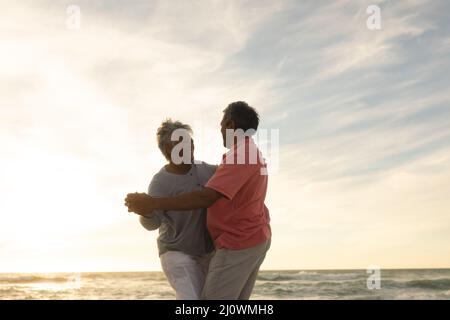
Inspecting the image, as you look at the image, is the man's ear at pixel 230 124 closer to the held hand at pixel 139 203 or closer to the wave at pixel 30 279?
the held hand at pixel 139 203

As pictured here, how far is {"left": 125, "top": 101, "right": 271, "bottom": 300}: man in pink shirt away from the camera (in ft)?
11.4

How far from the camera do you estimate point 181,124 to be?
398 cm

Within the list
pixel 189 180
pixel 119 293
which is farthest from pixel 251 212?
pixel 119 293

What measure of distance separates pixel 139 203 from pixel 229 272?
0.71 m

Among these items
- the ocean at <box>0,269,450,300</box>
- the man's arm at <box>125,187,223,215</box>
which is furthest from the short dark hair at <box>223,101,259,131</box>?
the ocean at <box>0,269,450,300</box>

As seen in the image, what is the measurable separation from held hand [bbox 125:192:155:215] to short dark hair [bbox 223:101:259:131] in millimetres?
735

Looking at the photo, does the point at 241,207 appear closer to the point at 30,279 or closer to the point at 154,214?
the point at 154,214

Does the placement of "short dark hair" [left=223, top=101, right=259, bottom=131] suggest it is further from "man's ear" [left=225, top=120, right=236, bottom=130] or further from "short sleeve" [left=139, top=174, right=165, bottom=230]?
"short sleeve" [left=139, top=174, right=165, bottom=230]

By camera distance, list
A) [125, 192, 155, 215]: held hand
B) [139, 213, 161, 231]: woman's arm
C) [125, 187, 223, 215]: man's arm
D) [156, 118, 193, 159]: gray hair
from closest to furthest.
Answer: [125, 187, 223, 215]: man's arm, [125, 192, 155, 215]: held hand, [139, 213, 161, 231]: woman's arm, [156, 118, 193, 159]: gray hair

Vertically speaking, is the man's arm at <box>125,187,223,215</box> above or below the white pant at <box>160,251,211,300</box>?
above

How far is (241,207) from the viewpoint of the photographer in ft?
11.7

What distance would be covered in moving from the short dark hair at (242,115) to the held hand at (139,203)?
2.41 feet

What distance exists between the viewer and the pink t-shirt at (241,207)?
3.51m

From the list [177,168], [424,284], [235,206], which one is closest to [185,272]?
[235,206]
